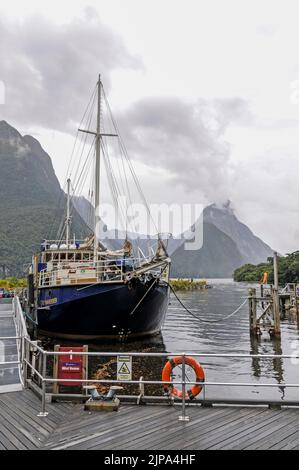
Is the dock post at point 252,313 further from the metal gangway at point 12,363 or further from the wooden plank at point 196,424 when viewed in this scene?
the wooden plank at point 196,424

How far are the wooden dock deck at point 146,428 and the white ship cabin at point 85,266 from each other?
1417cm

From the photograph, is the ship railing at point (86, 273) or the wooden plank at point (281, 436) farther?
the ship railing at point (86, 273)

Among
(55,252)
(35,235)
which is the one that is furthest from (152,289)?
(35,235)

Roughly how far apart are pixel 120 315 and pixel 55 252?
323 inches

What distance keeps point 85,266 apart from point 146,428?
61.9 feet

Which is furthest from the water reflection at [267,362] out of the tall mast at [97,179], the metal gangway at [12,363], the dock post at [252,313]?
the tall mast at [97,179]

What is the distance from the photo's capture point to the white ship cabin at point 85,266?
2232 centimetres

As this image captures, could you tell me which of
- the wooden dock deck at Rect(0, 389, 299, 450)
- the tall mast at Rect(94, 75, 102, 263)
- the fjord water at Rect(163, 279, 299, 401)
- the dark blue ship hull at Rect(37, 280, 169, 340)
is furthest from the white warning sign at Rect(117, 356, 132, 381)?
the tall mast at Rect(94, 75, 102, 263)

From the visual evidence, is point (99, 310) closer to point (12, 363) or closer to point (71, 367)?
point (12, 363)

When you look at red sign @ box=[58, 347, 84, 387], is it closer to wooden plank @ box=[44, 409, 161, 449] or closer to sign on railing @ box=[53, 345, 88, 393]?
sign on railing @ box=[53, 345, 88, 393]

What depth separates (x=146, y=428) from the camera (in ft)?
20.9

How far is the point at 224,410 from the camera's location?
7.32 metres

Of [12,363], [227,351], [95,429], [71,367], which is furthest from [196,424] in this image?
[227,351]
